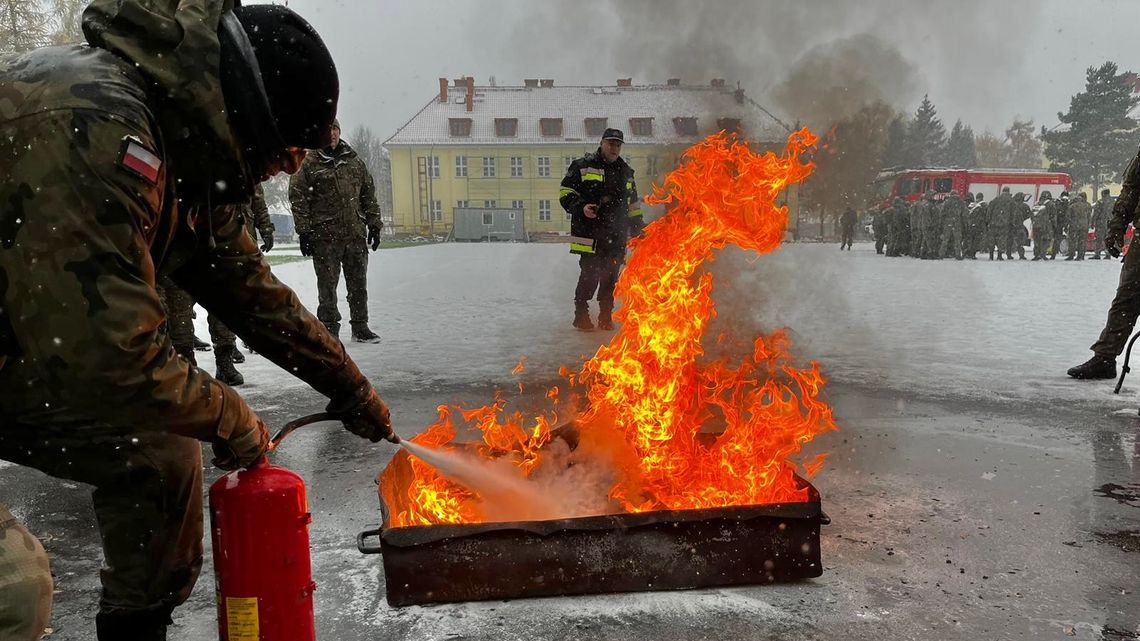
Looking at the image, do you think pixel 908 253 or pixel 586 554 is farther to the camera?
pixel 908 253

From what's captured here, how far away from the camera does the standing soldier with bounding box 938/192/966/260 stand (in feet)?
77.8

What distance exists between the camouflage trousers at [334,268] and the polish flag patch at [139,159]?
6.15 m

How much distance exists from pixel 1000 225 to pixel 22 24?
1227 inches

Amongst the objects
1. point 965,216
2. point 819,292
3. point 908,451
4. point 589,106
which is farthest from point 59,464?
point 589,106

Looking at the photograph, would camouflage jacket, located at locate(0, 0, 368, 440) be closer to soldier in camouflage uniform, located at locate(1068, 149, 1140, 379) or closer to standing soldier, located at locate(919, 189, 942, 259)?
soldier in camouflage uniform, located at locate(1068, 149, 1140, 379)

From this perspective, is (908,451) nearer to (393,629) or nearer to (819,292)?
(393,629)

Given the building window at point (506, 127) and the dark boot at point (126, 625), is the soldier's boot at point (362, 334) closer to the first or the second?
the dark boot at point (126, 625)

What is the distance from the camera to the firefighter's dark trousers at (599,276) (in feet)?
28.2

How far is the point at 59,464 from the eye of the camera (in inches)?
69.4

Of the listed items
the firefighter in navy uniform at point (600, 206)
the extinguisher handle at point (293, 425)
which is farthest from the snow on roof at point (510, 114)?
the extinguisher handle at point (293, 425)

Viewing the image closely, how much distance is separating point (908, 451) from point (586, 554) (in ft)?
9.03

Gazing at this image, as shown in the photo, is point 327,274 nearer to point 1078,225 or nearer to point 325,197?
point 325,197

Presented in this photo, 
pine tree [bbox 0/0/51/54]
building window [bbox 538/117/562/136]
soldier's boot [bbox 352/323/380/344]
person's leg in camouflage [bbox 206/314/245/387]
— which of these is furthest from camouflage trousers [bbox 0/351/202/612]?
building window [bbox 538/117/562/136]

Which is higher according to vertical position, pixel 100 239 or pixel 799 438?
pixel 100 239
